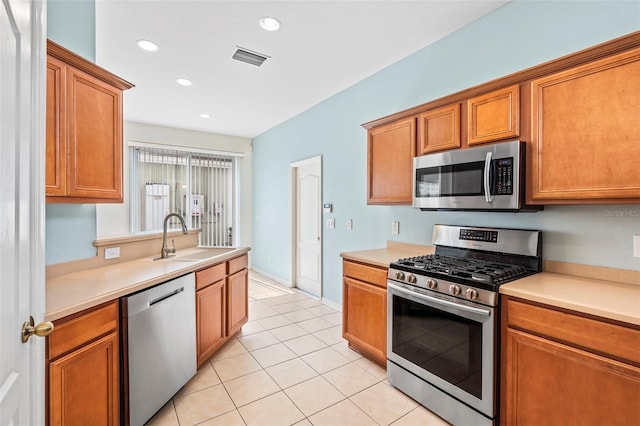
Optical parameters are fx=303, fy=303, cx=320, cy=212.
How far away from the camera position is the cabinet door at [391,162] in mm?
2639

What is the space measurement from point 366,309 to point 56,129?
8.13ft

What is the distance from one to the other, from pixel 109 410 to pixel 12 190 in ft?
4.52

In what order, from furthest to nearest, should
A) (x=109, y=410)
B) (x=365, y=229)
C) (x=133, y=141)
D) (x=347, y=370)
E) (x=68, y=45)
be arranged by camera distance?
(x=133, y=141) < (x=365, y=229) < (x=347, y=370) < (x=68, y=45) < (x=109, y=410)

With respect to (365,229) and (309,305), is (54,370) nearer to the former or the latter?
(365,229)

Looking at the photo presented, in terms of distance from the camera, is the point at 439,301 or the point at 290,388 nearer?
the point at 439,301

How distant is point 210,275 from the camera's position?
253 centimetres

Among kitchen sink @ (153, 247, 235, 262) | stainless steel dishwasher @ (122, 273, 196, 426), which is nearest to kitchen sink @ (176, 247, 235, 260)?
kitchen sink @ (153, 247, 235, 262)

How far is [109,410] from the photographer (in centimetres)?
162

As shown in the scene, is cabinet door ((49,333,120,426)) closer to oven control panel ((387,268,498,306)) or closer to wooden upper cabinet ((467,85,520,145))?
oven control panel ((387,268,498,306))

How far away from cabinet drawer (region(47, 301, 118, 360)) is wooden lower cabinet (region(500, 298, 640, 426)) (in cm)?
214

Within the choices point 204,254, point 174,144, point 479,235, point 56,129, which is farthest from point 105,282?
point 174,144

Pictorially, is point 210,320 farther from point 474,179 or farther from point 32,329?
point 474,179

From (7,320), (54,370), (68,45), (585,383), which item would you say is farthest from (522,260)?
(68,45)

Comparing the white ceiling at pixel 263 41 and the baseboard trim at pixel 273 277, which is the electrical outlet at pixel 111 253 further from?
the baseboard trim at pixel 273 277
